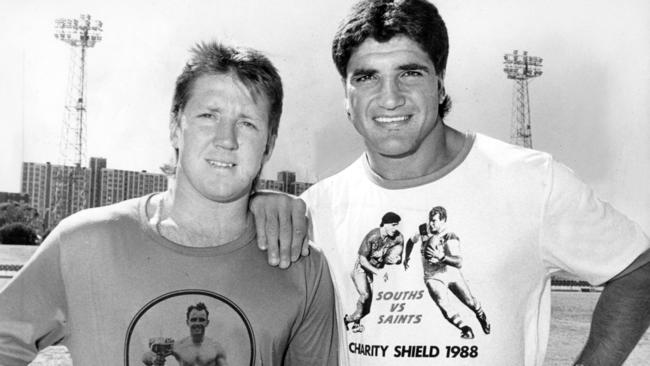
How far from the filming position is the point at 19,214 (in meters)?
25.6

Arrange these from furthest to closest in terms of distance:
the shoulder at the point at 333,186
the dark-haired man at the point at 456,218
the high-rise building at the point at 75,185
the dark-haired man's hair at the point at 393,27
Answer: the high-rise building at the point at 75,185
the shoulder at the point at 333,186
the dark-haired man's hair at the point at 393,27
the dark-haired man at the point at 456,218

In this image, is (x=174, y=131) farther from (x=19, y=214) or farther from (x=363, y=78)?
(x=19, y=214)

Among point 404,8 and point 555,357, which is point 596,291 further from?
point 404,8

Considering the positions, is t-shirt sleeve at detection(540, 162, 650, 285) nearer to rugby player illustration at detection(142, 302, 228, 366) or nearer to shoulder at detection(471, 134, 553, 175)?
shoulder at detection(471, 134, 553, 175)

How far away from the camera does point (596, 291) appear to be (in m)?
34.9

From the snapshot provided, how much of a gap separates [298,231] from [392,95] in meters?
0.66

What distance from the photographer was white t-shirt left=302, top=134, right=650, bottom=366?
2.58 meters

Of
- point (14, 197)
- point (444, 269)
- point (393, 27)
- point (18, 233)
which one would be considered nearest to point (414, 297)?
point (444, 269)

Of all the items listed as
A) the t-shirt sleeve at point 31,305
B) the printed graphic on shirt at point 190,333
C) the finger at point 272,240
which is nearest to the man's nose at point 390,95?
the finger at point 272,240

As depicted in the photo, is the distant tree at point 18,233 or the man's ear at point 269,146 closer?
the man's ear at point 269,146

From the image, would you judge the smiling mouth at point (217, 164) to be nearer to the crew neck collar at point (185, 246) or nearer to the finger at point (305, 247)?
the crew neck collar at point (185, 246)

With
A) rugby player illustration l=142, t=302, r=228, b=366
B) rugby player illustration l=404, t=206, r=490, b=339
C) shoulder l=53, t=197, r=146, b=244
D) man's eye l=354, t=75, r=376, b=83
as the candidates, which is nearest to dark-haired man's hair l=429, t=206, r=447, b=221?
rugby player illustration l=404, t=206, r=490, b=339

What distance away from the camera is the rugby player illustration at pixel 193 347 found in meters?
2.18

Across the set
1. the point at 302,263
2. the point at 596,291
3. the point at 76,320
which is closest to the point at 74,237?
the point at 76,320
